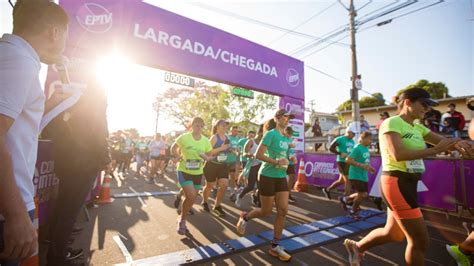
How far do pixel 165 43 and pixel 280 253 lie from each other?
646 centimetres

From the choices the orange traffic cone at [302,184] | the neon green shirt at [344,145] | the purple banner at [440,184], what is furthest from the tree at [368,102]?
the neon green shirt at [344,145]

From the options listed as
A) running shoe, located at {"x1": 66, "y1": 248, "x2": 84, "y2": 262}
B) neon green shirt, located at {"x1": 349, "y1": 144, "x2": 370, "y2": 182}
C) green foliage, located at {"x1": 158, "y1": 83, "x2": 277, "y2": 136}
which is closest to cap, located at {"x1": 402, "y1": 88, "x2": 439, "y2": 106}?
neon green shirt, located at {"x1": 349, "y1": 144, "x2": 370, "y2": 182}

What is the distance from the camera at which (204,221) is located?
17.3 ft

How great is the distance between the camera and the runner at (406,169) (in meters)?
2.36

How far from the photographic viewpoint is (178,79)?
7875 mm

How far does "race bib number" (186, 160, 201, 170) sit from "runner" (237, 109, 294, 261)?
4.77 feet

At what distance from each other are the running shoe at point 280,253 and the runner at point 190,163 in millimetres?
1554

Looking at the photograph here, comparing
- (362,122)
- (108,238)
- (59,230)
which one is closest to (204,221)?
(108,238)

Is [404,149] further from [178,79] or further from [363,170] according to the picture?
[178,79]

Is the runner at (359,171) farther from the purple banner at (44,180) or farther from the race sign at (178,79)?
the purple banner at (44,180)

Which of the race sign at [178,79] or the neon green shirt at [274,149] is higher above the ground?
the race sign at [178,79]

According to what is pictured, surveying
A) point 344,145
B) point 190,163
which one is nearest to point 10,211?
point 190,163

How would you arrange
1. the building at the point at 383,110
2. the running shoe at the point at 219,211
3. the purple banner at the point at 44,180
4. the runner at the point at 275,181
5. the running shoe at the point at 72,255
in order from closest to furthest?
the running shoe at the point at 72,255 < the purple banner at the point at 44,180 < the runner at the point at 275,181 < the running shoe at the point at 219,211 < the building at the point at 383,110

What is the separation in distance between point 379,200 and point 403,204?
4.45 meters
